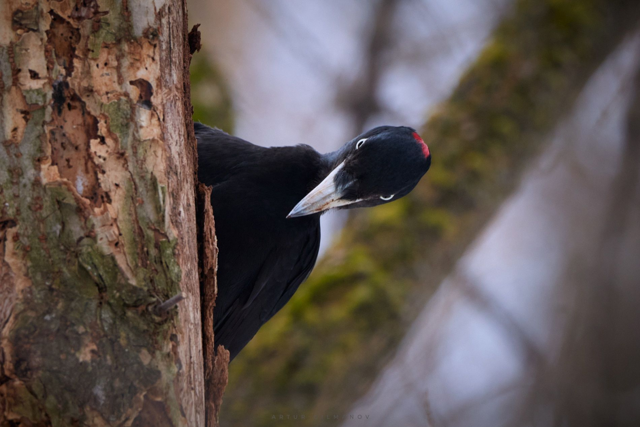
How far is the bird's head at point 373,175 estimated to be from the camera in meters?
2.29

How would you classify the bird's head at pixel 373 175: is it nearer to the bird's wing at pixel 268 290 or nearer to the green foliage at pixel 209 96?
the bird's wing at pixel 268 290

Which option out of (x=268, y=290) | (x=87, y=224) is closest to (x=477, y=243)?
(x=268, y=290)

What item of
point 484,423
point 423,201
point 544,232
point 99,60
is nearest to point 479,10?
point 544,232

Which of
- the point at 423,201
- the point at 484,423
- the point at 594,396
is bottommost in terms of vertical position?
the point at 484,423

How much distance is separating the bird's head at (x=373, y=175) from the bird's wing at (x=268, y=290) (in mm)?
489

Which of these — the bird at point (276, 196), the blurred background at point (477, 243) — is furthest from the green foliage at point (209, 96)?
the bird at point (276, 196)

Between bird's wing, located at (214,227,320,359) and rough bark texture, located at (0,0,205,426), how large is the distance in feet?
3.98

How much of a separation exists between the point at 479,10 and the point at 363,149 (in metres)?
4.26

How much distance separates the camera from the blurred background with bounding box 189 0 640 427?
3.55 meters

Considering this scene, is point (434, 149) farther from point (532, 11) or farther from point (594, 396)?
point (594, 396)

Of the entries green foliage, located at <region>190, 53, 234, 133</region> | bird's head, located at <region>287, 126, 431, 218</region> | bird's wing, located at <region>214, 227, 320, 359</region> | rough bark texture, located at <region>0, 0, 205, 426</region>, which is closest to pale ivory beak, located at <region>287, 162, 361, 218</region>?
bird's head, located at <region>287, 126, 431, 218</region>

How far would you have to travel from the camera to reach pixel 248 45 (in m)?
8.17

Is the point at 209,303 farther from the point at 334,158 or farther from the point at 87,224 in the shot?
the point at 334,158

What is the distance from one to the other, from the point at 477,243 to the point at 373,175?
2.38m
